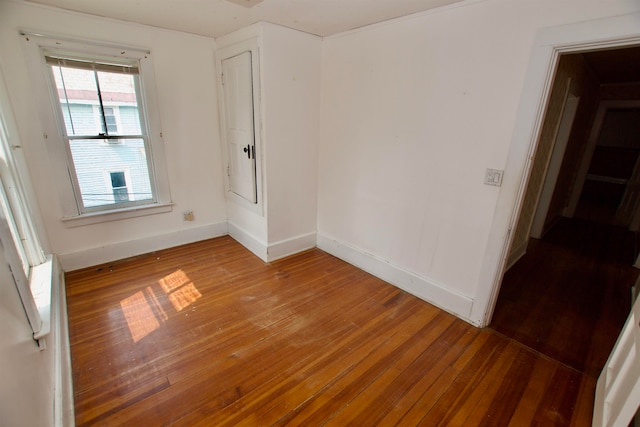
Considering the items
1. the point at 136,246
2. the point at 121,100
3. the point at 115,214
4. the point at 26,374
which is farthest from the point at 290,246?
the point at 26,374

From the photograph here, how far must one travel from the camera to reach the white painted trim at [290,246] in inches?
125

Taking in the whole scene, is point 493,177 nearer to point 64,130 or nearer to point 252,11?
point 252,11

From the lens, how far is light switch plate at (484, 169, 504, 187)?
1.99 meters

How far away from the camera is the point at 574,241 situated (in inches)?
158

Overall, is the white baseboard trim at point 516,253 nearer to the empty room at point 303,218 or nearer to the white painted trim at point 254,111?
the empty room at point 303,218

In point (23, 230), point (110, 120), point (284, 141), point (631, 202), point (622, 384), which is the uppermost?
point (110, 120)

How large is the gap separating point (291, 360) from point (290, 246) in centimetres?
156

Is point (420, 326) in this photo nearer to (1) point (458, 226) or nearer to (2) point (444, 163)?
(1) point (458, 226)

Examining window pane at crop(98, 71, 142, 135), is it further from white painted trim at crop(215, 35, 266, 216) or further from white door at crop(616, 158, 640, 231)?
white door at crop(616, 158, 640, 231)

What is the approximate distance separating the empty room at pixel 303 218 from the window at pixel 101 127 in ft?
0.06

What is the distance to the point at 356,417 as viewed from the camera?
1531mm

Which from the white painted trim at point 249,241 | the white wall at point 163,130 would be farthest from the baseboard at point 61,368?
the white painted trim at point 249,241

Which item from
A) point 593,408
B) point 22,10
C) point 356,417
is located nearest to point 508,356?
point 593,408

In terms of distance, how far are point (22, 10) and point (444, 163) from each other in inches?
140
